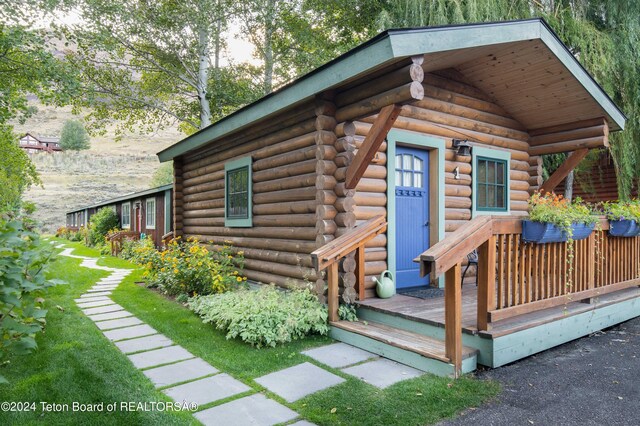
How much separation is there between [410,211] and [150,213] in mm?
12104

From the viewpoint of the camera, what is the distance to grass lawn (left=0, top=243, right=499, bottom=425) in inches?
104

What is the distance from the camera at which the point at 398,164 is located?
532 centimetres

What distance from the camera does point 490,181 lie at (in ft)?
21.0

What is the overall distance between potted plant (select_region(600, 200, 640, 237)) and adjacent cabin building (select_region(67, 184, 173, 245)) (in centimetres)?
1036

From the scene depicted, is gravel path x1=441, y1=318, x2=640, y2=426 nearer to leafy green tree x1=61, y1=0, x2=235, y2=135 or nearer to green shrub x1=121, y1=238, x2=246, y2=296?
green shrub x1=121, y1=238, x2=246, y2=296

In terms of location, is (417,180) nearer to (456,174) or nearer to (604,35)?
(456,174)

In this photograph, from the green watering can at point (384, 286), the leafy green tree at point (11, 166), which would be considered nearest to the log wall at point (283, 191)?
the green watering can at point (384, 286)

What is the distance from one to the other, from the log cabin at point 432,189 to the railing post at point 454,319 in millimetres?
11

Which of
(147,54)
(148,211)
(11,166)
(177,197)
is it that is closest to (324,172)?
(177,197)

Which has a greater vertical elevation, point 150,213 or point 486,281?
point 150,213

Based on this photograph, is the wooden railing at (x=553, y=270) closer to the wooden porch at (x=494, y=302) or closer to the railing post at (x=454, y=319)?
the wooden porch at (x=494, y=302)

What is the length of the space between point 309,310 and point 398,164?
229 centimetres

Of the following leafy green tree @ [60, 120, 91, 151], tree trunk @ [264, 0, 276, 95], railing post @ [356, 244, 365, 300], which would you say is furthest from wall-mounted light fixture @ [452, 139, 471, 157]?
leafy green tree @ [60, 120, 91, 151]

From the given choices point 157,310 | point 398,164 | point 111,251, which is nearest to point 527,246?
point 398,164
